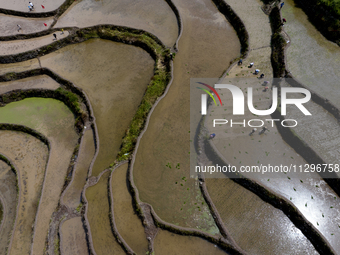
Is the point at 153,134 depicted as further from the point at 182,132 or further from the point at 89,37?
the point at 89,37

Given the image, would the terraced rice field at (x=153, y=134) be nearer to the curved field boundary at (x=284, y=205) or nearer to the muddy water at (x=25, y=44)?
the curved field boundary at (x=284, y=205)

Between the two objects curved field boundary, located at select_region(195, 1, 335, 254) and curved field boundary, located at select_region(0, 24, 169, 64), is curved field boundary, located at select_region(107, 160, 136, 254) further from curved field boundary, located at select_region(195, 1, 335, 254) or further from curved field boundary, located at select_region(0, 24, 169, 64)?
curved field boundary, located at select_region(0, 24, 169, 64)

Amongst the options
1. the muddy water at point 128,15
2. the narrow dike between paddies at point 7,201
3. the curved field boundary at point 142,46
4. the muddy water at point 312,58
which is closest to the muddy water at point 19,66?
the curved field boundary at point 142,46

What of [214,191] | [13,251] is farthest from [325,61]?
[13,251]

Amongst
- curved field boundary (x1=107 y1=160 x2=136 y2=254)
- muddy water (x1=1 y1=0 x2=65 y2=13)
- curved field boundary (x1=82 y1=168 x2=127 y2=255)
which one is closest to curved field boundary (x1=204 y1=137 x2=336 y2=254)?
curved field boundary (x1=107 y1=160 x2=136 y2=254)

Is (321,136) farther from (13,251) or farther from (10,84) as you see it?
(10,84)
